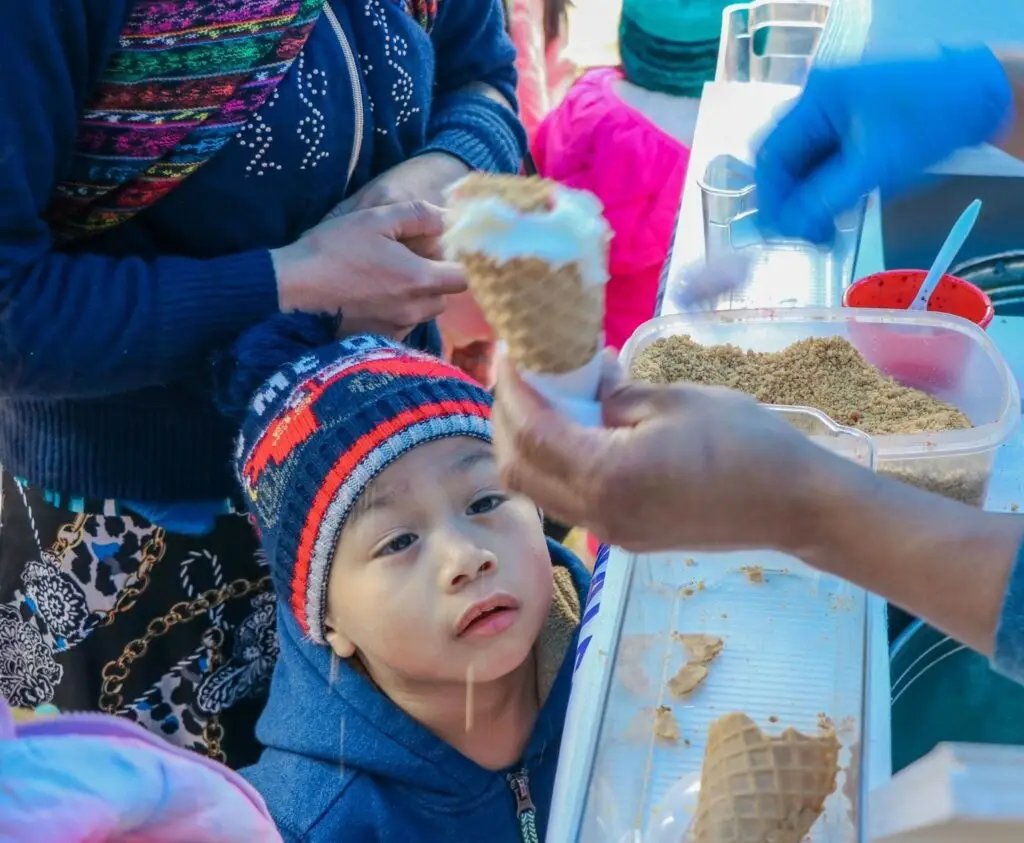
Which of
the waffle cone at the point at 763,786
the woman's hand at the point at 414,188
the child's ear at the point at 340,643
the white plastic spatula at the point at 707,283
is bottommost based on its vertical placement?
the child's ear at the point at 340,643

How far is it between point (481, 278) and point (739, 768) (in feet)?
1.83

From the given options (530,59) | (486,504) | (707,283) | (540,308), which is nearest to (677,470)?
(540,308)

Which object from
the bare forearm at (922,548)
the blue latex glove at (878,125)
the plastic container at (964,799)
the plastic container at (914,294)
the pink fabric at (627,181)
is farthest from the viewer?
the pink fabric at (627,181)

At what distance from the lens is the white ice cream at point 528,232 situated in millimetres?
967

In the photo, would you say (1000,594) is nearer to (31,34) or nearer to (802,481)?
(802,481)

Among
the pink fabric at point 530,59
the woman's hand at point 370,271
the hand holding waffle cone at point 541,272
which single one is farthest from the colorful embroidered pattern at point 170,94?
the pink fabric at point 530,59

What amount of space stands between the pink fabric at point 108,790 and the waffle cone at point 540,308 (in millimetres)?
476

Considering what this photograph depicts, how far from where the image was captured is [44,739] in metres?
0.85

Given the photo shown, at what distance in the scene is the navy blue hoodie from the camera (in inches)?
56.8

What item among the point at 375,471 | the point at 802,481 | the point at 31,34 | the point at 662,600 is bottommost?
the point at 662,600

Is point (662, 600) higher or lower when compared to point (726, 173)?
lower

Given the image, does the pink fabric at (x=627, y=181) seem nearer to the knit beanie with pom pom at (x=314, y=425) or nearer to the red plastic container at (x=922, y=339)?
the red plastic container at (x=922, y=339)

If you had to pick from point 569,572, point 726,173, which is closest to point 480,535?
point 569,572

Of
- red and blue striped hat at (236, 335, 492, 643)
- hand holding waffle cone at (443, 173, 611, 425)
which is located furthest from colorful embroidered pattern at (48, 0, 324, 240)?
hand holding waffle cone at (443, 173, 611, 425)
